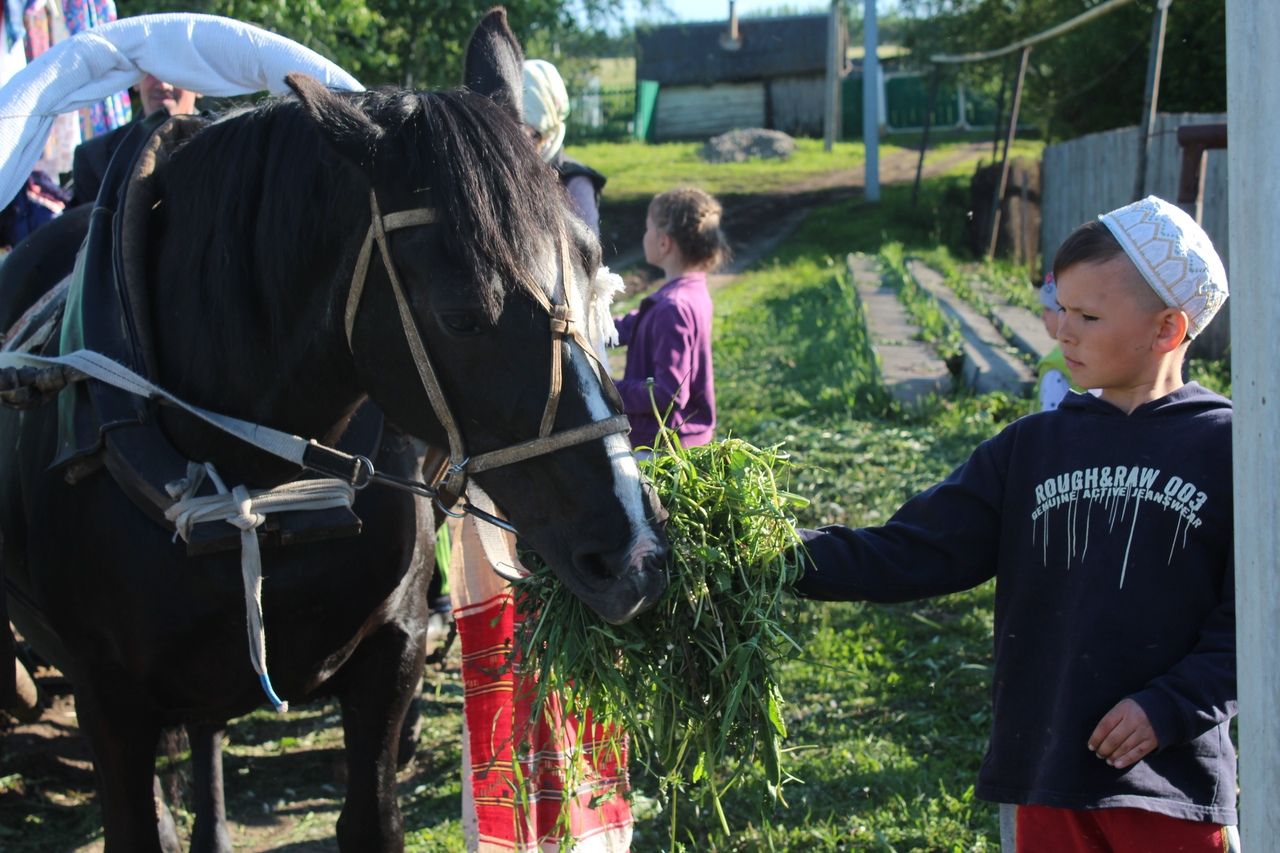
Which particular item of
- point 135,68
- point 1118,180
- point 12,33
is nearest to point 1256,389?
point 135,68

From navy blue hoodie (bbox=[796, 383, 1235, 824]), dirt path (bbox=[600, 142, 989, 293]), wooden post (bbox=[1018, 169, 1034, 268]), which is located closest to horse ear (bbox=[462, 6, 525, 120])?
navy blue hoodie (bbox=[796, 383, 1235, 824])

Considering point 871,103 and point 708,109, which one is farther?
point 708,109

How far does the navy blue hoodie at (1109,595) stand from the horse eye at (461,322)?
2.54ft

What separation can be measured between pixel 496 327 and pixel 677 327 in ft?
6.54

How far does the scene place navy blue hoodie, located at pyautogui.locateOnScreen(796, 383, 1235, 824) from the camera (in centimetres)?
211

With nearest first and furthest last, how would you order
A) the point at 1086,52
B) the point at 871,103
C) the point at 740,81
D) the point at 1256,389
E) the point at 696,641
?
1. the point at 1256,389
2. the point at 696,641
3. the point at 1086,52
4. the point at 871,103
5. the point at 740,81

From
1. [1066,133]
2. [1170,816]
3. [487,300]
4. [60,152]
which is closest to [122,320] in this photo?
[487,300]

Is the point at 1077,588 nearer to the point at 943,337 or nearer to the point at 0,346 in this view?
the point at 0,346

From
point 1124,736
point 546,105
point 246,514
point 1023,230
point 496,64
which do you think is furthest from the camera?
point 1023,230

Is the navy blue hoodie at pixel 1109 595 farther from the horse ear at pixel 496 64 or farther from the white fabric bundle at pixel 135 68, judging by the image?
the white fabric bundle at pixel 135 68

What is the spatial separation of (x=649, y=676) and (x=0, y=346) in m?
2.04

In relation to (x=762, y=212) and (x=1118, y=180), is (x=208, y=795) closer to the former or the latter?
(x=1118, y=180)

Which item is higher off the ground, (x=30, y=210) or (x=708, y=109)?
(x=708, y=109)

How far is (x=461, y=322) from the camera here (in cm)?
217
